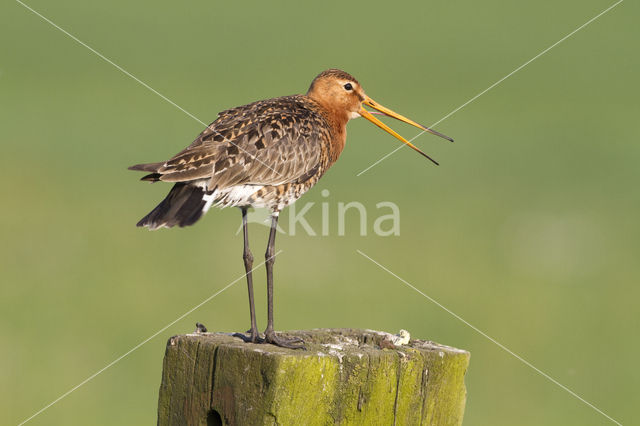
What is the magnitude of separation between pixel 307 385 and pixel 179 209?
6.95ft

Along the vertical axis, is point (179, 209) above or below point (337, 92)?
below

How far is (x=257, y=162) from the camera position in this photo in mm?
8391

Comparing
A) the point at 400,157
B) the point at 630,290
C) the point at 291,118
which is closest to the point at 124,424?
the point at 291,118

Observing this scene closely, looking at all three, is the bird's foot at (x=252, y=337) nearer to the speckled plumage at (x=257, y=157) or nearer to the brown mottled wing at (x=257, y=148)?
the speckled plumage at (x=257, y=157)

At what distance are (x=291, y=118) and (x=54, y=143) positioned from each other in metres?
19.9

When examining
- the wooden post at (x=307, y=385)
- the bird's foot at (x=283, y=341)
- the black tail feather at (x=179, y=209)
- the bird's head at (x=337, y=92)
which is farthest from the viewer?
the bird's head at (x=337, y=92)

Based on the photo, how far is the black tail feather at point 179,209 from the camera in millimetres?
7598

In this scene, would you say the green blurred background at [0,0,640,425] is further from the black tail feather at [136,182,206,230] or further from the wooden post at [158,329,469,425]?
the wooden post at [158,329,469,425]

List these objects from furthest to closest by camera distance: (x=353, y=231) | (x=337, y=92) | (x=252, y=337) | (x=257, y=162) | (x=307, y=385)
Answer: (x=353, y=231), (x=337, y=92), (x=257, y=162), (x=252, y=337), (x=307, y=385)

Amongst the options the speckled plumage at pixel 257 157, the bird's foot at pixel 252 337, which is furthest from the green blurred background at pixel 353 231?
the bird's foot at pixel 252 337

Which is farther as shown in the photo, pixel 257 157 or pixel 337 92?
pixel 337 92

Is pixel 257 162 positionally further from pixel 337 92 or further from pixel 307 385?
pixel 307 385

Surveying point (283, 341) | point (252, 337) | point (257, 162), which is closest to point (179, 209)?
point (257, 162)

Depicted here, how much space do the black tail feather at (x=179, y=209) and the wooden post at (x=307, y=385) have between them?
46.7 inches
